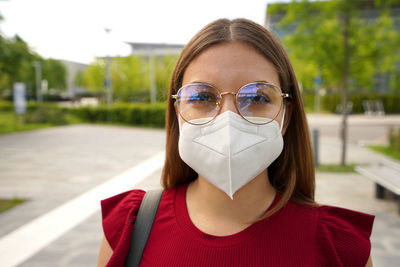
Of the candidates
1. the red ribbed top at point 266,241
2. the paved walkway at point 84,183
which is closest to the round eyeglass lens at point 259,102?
the red ribbed top at point 266,241

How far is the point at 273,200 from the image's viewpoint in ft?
4.20

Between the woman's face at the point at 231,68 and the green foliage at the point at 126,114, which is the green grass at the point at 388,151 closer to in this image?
the woman's face at the point at 231,68

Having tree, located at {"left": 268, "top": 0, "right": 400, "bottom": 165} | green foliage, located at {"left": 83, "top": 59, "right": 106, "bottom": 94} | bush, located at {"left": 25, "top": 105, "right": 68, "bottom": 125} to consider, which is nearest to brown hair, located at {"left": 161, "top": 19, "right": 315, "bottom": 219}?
tree, located at {"left": 268, "top": 0, "right": 400, "bottom": 165}

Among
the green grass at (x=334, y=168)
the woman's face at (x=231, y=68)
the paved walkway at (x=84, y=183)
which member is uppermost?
the woman's face at (x=231, y=68)

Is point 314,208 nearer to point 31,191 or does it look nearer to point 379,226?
point 379,226

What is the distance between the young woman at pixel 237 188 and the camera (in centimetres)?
114

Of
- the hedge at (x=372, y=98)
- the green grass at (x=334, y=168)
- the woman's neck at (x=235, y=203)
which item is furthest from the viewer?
the hedge at (x=372, y=98)

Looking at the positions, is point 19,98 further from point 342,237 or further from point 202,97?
point 342,237

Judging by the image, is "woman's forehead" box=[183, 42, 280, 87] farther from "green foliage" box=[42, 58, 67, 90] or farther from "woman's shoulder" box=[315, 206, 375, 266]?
"green foliage" box=[42, 58, 67, 90]

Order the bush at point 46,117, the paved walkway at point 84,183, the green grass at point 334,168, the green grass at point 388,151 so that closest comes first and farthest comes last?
the paved walkway at point 84,183 → the green grass at point 334,168 → the green grass at point 388,151 → the bush at point 46,117

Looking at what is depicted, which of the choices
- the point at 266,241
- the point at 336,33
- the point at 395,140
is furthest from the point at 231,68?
the point at 395,140

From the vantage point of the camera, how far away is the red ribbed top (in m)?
1.11

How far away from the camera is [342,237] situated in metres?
1.18

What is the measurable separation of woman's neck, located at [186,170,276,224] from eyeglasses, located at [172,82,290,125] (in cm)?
25
